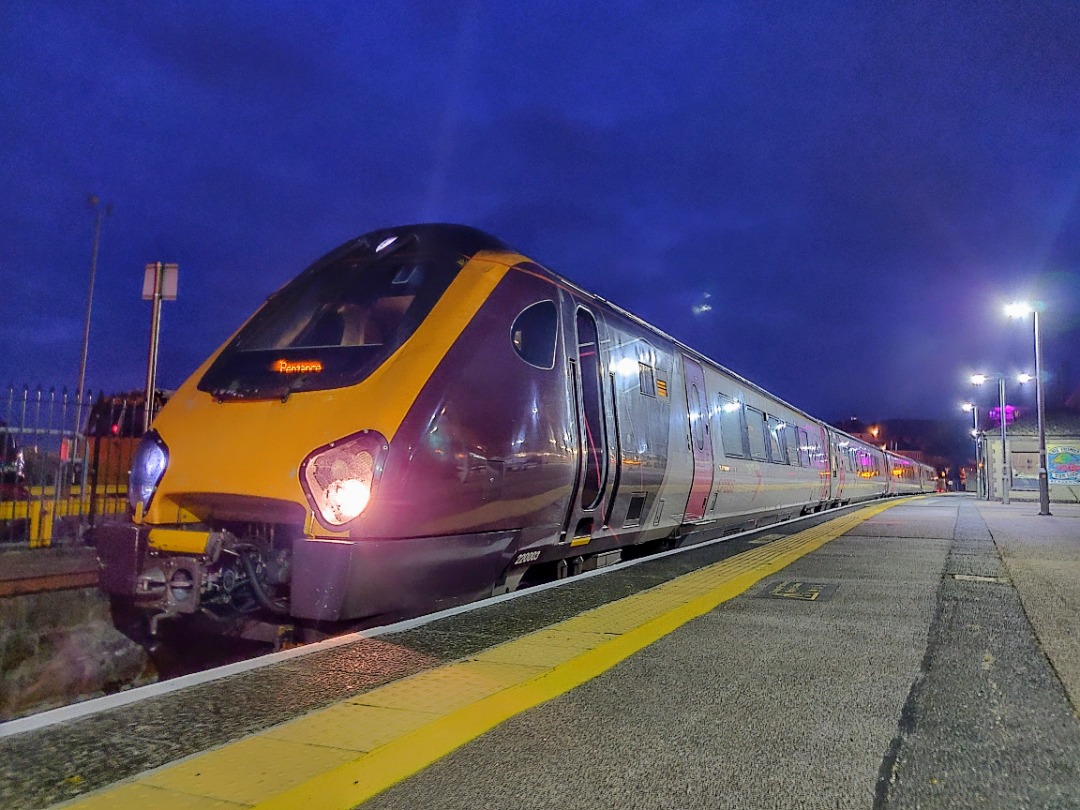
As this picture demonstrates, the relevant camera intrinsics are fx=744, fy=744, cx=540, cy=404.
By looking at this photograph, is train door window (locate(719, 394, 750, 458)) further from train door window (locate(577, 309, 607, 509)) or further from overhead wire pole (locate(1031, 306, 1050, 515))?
overhead wire pole (locate(1031, 306, 1050, 515))

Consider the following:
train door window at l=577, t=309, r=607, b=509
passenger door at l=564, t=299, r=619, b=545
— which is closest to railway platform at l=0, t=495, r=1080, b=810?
passenger door at l=564, t=299, r=619, b=545

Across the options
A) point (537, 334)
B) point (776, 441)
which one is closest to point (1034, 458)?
point (776, 441)

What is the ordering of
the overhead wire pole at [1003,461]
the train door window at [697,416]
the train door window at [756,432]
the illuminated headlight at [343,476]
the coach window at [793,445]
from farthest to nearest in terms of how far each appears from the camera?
the overhead wire pole at [1003,461]
the coach window at [793,445]
the train door window at [756,432]
the train door window at [697,416]
the illuminated headlight at [343,476]

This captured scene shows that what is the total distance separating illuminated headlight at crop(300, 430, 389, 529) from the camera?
4.07m

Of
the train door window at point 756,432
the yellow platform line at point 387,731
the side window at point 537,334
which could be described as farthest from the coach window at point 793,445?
the yellow platform line at point 387,731

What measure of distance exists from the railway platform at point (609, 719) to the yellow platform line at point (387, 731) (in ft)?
0.04

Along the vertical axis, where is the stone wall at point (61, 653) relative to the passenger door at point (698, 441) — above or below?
below

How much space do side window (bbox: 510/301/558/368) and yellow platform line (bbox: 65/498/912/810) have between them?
1907mm

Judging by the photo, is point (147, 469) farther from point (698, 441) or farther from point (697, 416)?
point (697, 416)

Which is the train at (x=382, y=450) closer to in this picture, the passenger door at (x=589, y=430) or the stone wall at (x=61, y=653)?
the passenger door at (x=589, y=430)

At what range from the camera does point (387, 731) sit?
296 cm

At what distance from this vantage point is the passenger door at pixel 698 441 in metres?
9.19

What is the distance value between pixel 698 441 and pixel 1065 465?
33569mm

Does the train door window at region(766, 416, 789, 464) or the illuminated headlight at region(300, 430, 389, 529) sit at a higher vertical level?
the train door window at region(766, 416, 789, 464)
